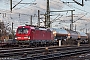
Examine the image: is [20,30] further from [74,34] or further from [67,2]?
[74,34]

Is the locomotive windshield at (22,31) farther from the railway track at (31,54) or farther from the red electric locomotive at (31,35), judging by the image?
the railway track at (31,54)

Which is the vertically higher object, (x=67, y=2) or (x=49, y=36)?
(x=67, y=2)

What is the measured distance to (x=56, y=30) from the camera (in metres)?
47.9

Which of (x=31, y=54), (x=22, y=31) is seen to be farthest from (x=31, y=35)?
(x=31, y=54)

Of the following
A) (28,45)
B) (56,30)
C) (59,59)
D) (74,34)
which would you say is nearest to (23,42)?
(28,45)

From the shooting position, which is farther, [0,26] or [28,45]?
[0,26]

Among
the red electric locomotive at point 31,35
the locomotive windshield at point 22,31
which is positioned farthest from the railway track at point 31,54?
the locomotive windshield at point 22,31

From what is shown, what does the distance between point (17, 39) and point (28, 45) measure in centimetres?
314

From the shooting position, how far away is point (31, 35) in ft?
120

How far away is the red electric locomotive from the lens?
118 feet

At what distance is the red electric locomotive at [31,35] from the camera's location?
3600cm

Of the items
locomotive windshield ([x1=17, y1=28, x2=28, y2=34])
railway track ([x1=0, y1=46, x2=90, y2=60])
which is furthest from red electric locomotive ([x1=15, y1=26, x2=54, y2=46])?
railway track ([x1=0, y1=46, x2=90, y2=60])

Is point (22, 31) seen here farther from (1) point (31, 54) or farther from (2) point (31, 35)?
(1) point (31, 54)

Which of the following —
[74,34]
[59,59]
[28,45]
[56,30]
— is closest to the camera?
[59,59]
